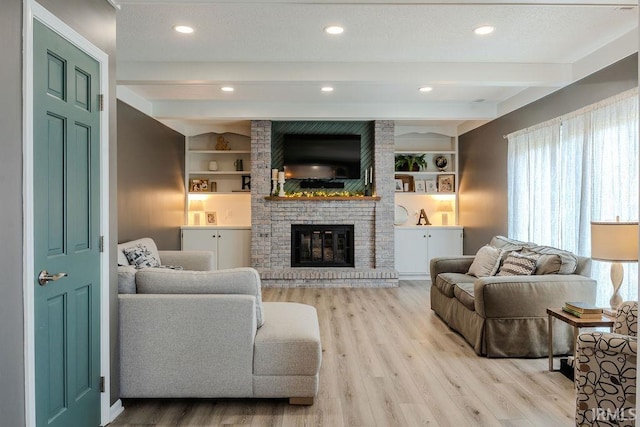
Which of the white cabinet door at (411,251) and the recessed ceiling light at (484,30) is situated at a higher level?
the recessed ceiling light at (484,30)

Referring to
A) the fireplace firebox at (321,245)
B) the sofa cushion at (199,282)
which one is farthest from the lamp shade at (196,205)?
the sofa cushion at (199,282)

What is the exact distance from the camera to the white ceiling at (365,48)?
328 cm

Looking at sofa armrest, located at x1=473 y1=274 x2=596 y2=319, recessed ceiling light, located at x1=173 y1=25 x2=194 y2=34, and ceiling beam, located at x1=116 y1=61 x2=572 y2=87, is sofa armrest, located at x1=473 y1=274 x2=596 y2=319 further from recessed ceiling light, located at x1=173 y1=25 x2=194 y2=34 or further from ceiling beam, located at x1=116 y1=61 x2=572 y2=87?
recessed ceiling light, located at x1=173 y1=25 x2=194 y2=34

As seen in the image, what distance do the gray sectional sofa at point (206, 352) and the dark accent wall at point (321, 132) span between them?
180 inches

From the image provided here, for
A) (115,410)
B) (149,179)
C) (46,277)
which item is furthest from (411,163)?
(46,277)

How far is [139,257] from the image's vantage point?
4566mm

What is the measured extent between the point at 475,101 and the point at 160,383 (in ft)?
17.4

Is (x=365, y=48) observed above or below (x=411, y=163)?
above

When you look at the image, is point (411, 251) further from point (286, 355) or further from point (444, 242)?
point (286, 355)

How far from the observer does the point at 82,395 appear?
92.7 inches

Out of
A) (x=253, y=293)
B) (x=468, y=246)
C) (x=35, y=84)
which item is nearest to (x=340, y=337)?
(x=253, y=293)

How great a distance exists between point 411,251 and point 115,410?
5.45 metres

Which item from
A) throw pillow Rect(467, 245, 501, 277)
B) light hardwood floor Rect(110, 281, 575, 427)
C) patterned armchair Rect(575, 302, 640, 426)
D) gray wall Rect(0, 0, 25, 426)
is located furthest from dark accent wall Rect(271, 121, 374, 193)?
gray wall Rect(0, 0, 25, 426)

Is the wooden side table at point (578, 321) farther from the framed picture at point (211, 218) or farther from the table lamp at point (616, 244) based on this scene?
the framed picture at point (211, 218)
